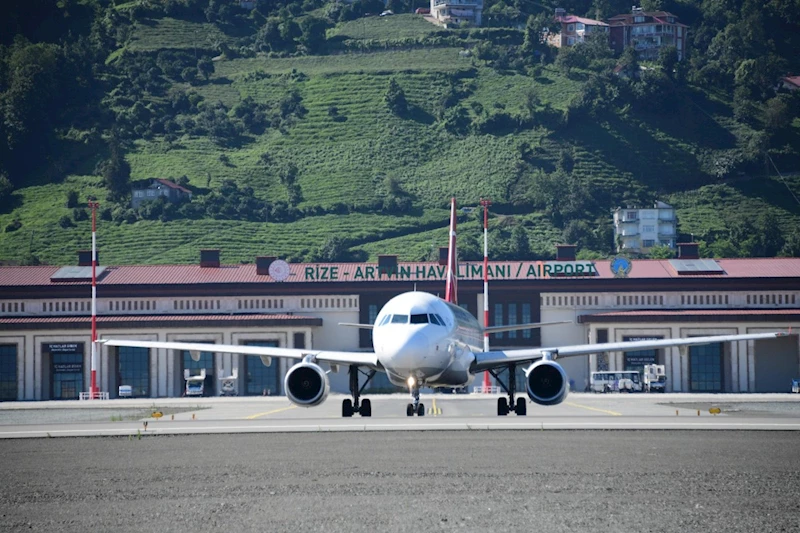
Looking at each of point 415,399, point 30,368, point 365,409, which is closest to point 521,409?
point 415,399

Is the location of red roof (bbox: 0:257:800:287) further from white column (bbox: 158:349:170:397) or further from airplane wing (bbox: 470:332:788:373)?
airplane wing (bbox: 470:332:788:373)

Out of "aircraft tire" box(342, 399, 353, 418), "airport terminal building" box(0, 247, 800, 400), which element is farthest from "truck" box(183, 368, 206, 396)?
"aircraft tire" box(342, 399, 353, 418)

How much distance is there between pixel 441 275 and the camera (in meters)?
113

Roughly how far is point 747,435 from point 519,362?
36.8 ft

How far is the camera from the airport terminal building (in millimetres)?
103125

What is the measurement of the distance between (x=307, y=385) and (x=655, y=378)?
59062mm

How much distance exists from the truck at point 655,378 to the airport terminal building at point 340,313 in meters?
2.92

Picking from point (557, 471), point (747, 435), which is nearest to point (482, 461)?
point (557, 471)

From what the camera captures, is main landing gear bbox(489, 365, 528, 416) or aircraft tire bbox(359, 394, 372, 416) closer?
main landing gear bbox(489, 365, 528, 416)

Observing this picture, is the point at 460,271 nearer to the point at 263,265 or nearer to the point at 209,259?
the point at 263,265

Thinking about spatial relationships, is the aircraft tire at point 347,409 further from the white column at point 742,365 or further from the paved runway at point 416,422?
the white column at point 742,365

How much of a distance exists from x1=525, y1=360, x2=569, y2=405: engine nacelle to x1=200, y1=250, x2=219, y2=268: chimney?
7953cm

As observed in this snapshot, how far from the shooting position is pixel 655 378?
322 feet

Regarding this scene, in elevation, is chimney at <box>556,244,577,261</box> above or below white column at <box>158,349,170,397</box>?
above
